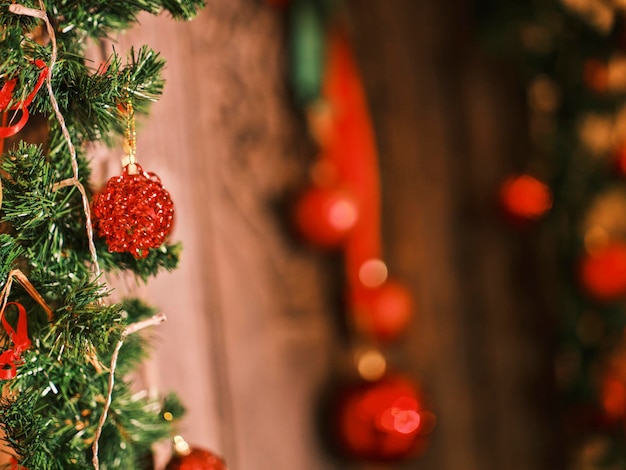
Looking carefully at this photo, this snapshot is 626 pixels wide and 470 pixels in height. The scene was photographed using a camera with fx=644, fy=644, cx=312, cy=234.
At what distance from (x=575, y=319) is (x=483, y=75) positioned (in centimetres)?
47

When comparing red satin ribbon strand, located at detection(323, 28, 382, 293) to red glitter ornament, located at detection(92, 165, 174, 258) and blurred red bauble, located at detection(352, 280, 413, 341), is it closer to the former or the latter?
blurred red bauble, located at detection(352, 280, 413, 341)

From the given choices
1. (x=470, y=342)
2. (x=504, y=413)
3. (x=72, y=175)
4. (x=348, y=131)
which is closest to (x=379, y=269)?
(x=348, y=131)

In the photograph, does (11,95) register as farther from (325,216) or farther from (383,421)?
(383,421)

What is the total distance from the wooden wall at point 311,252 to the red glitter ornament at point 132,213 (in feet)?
0.62

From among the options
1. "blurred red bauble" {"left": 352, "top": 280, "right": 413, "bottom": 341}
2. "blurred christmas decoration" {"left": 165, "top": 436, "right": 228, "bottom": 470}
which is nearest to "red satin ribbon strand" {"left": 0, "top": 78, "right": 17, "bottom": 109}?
"blurred christmas decoration" {"left": 165, "top": 436, "right": 228, "bottom": 470}

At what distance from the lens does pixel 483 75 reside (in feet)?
3.90

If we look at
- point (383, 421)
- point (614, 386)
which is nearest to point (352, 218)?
point (383, 421)

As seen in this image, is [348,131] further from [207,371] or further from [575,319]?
[575,319]

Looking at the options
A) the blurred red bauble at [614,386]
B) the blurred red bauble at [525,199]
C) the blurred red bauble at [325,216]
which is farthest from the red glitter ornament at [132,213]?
the blurred red bauble at [614,386]

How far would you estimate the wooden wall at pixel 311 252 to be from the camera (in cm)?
83

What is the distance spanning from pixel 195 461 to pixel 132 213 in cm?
23

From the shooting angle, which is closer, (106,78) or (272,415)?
(106,78)

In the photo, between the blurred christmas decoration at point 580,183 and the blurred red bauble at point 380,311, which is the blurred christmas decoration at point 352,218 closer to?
the blurred red bauble at point 380,311

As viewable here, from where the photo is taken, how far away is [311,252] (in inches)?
38.9
